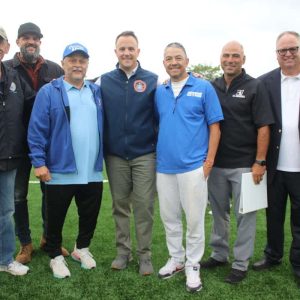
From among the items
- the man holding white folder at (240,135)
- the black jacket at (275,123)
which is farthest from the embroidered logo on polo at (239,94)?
the black jacket at (275,123)

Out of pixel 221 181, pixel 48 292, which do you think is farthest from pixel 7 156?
pixel 221 181

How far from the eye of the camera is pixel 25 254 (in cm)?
460

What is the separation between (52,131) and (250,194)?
6.71 ft

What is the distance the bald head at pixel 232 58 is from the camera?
12.8 feet

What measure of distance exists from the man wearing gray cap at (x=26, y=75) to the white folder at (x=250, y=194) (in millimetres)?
2276

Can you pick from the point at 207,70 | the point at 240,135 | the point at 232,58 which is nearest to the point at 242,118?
the point at 240,135

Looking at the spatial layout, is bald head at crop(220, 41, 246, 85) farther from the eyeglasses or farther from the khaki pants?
the khaki pants

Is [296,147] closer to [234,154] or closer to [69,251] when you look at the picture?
[234,154]

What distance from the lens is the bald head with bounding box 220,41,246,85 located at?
153 inches

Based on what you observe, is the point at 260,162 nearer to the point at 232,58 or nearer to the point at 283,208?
the point at 283,208

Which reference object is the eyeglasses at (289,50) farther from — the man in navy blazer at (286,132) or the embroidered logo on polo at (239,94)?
the embroidered logo on polo at (239,94)

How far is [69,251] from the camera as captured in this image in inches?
197

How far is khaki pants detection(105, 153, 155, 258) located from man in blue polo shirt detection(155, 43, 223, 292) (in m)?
0.23

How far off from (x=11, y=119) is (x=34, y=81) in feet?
2.84
